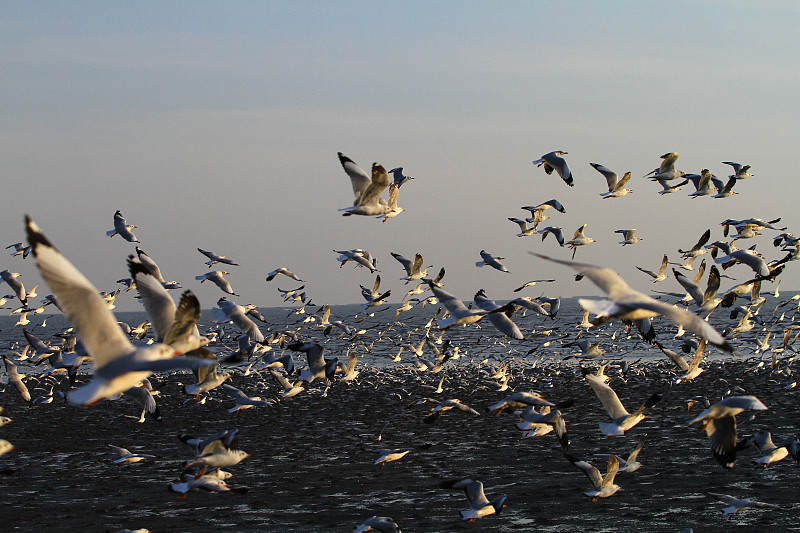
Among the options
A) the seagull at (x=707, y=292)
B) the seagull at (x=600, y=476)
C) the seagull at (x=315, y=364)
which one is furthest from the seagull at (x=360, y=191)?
the seagull at (x=707, y=292)

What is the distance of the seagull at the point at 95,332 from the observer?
7.53 m

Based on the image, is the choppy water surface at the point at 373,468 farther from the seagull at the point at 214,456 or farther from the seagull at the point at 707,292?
the seagull at the point at 707,292

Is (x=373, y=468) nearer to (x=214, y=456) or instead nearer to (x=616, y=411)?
(x=616, y=411)

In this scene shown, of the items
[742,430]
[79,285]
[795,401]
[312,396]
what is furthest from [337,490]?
[795,401]

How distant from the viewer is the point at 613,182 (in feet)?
64.2

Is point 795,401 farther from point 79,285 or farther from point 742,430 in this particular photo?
point 79,285

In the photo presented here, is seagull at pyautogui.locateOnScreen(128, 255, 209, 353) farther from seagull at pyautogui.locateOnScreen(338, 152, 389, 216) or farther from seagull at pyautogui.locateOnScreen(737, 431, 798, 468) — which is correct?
seagull at pyautogui.locateOnScreen(737, 431, 798, 468)

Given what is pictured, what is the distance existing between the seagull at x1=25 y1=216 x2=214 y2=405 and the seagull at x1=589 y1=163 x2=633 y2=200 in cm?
1412

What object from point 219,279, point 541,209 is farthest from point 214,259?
point 541,209

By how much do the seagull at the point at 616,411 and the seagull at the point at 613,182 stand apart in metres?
→ 7.32

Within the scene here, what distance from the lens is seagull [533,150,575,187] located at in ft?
57.0

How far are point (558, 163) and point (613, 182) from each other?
9.14 feet

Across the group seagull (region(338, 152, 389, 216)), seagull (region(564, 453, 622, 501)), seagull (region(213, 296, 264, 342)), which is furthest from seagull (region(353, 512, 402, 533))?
seagull (region(213, 296, 264, 342))

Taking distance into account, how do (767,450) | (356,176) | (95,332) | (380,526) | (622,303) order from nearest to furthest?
(95,332), (622,303), (380,526), (767,450), (356,176)
